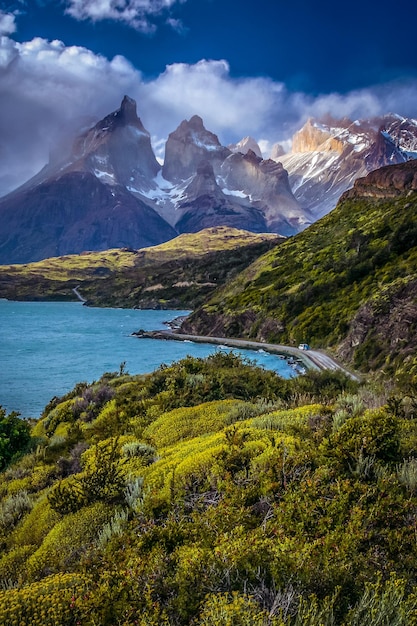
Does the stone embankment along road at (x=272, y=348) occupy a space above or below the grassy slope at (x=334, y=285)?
below

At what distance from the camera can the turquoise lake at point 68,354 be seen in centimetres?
5126

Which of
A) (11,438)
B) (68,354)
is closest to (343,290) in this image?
(68,354)

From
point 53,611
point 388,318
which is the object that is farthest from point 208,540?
point 388,318

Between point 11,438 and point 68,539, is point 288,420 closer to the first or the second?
point 68,539

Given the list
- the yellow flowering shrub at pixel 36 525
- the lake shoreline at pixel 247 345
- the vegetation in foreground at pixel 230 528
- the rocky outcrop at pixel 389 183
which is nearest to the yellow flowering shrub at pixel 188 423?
the vegetation in foreground at pixel 230 528

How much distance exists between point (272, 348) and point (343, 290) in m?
14.4

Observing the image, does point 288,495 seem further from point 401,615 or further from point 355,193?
point 355,193

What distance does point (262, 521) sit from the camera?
5293 millimetres

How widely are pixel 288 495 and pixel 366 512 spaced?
95 centimetres

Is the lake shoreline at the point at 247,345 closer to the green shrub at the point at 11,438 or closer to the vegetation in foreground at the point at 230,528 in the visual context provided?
the green shrub at the point at 11,438

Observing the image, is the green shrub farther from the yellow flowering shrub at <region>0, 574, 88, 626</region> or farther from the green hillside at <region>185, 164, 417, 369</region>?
the green hillside at <region>185, 164, 417, 369</region>

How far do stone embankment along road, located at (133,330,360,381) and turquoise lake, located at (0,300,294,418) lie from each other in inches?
84.7

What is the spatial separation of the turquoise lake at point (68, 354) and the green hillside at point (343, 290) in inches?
343

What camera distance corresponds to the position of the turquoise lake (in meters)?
51.3
